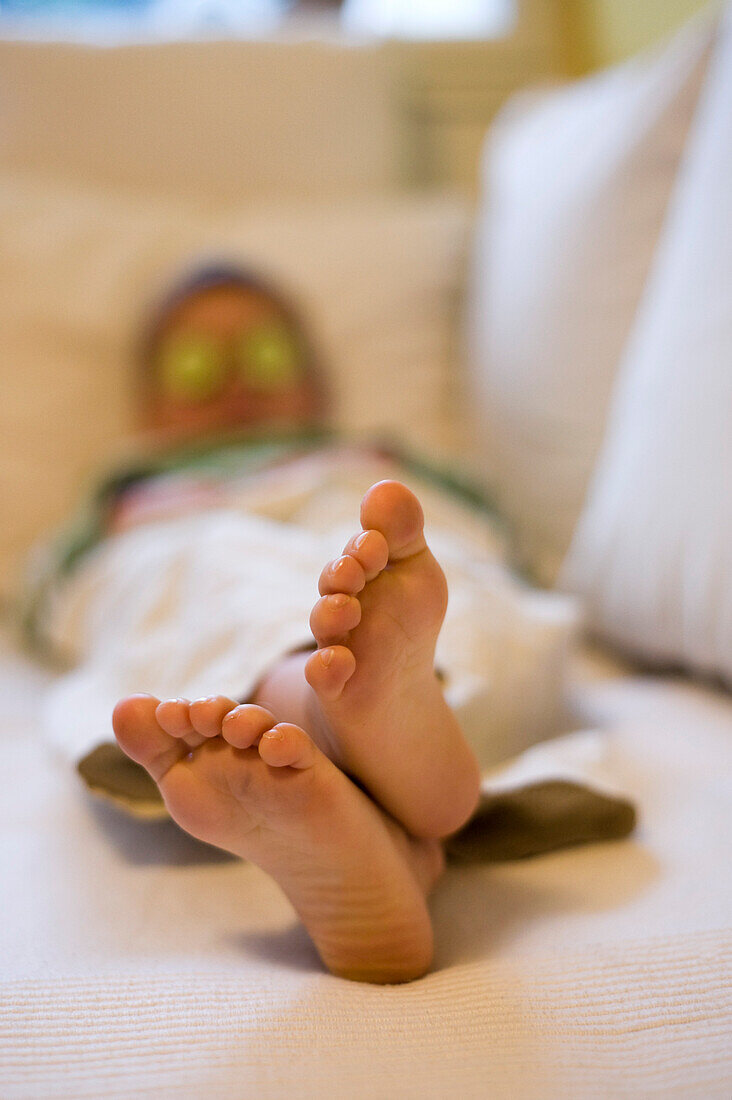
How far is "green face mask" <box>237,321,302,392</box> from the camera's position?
1238 millimetres

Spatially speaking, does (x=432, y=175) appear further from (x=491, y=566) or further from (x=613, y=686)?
(x=613, y=686)

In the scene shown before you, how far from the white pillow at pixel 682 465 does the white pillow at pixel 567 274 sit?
14 centimetres

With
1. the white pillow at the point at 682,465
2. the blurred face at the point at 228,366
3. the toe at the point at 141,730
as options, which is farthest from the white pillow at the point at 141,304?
the toe at the point at 141,730

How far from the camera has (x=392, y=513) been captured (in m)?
0.39

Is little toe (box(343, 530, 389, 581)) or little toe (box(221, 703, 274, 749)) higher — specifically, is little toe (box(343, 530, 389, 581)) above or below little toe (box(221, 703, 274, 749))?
above

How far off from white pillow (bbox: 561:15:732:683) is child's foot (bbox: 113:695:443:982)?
0.35 meters

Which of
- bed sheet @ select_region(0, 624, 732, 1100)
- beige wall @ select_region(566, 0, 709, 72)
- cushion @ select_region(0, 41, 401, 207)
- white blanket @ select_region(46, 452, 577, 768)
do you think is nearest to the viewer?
bed sheet @ select_region(0, 624, 732, 1100)

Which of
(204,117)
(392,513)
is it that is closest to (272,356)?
(204,117)

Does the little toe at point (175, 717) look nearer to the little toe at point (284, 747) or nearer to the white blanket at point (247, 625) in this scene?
the little toe at point (284, 747)

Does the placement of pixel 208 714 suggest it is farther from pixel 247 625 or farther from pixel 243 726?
pixel 247 625

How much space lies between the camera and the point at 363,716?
1.34 ft

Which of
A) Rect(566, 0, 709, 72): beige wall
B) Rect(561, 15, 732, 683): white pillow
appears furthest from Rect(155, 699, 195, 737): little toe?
Rect(566, 0, 709, 72): beige wall

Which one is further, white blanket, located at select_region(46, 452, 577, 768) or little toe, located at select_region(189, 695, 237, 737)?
white blanket, located at select_region(46, 452, 577, 768)

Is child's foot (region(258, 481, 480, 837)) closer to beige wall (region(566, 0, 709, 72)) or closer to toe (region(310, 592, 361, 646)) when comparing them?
toe (region(310, 592, 361, 646))
